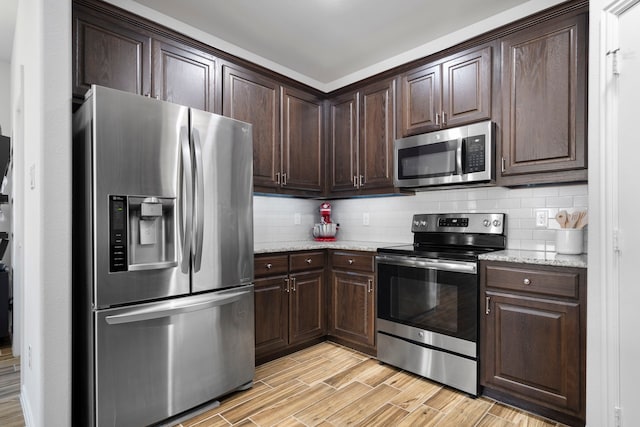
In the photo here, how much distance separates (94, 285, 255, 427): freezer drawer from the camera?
5.60 ft

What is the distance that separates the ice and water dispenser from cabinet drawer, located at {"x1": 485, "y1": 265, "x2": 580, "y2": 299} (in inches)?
74.2

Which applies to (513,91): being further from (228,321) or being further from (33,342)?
(33,342)

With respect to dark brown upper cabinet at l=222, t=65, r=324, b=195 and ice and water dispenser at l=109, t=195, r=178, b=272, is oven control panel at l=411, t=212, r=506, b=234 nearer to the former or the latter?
dark brown upper cabinet at l=222, t=65, r=324, b=195

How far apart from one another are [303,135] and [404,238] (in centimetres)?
135

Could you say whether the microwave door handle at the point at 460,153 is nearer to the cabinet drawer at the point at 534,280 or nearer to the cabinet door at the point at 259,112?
the cabinet drawer at the point at 534,280

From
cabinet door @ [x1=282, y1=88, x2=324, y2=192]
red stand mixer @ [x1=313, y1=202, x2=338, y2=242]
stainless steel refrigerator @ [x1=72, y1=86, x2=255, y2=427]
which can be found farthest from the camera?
red stand mixer @ [x1=313, y1=202, x2=338, y2=242]

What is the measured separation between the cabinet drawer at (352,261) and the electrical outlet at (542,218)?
3.97ft

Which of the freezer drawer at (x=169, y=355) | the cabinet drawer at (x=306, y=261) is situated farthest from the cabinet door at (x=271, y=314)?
the freezer drawer at (x=169, y=355)

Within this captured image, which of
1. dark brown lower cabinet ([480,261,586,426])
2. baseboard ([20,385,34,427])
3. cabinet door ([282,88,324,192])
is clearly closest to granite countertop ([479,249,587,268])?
dark brown lower cabinet ([480,261,586,426])

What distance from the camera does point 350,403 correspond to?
7.18 ft

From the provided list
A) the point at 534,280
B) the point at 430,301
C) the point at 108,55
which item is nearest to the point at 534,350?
the point at 534,280

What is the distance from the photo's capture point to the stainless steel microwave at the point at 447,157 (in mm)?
2434

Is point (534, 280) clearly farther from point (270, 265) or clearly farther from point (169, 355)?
point (169, 355)

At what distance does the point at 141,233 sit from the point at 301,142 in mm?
1841
